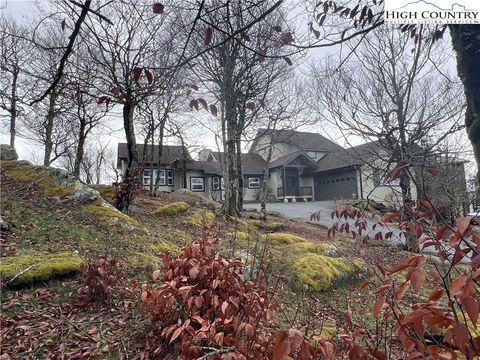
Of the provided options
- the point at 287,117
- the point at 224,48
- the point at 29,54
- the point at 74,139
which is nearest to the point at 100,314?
the point at 224,48

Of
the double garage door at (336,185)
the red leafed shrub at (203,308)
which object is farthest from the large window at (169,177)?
the red leafed shrub at (203,308)

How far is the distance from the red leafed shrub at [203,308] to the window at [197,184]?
95.1 feet

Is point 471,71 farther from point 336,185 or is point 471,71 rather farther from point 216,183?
point 216,183

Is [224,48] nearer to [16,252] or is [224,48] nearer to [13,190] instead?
[13,190]

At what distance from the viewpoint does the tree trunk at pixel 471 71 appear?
1754 millimetres

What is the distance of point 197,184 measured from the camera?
32.0m

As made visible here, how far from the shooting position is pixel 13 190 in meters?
7.81

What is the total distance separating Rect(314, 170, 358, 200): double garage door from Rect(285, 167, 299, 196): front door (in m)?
1.95

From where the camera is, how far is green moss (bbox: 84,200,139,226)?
662 centimetres

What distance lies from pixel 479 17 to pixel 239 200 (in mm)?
14642

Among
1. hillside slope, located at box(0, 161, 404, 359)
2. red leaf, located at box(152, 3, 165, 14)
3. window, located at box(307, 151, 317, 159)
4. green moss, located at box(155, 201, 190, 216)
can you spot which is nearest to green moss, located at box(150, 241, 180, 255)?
hillside slope, located at box(0, 161, 404, 359)

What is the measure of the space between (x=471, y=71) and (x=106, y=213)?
22.0ft

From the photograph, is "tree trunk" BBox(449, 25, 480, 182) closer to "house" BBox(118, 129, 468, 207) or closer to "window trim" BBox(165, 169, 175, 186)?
"house" BBox(118, 129, 468, 207)

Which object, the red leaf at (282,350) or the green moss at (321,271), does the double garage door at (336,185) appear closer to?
the green moss at (321,271)
